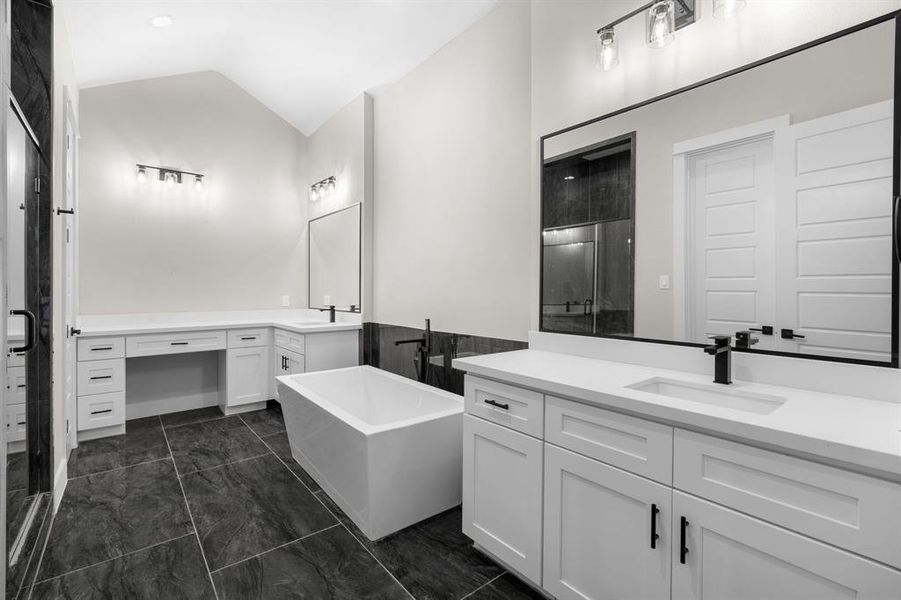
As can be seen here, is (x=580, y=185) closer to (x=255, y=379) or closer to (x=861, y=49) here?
(x=861, y=49)

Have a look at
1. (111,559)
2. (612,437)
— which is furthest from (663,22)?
(111,559)

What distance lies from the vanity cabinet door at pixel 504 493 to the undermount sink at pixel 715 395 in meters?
0.50

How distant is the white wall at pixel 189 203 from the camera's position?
374 centimetres

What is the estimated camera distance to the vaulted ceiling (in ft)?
9.27

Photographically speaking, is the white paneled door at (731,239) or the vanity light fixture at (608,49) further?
the vanity light fixture at (608,49)

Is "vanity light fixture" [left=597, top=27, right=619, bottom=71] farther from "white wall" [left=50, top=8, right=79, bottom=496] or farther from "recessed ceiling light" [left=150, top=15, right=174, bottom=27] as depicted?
"recessed ceiling light" [left=150, top=15, right=174, bottom=27]

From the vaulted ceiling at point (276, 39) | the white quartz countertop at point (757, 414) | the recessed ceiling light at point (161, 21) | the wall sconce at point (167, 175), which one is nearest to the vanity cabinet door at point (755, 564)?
the white quartz countertop at point (757, 414)

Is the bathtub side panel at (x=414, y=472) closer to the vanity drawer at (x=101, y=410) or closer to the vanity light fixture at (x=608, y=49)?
the vanity light fixture at (x=608, y=49)

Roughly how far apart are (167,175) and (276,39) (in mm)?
1626

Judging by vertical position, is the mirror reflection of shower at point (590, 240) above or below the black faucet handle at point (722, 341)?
above

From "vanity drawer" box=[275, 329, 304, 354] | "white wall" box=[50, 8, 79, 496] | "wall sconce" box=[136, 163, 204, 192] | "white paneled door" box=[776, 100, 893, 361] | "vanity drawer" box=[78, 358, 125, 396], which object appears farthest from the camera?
"wall sconce" box=[136, 163, 204, 192]

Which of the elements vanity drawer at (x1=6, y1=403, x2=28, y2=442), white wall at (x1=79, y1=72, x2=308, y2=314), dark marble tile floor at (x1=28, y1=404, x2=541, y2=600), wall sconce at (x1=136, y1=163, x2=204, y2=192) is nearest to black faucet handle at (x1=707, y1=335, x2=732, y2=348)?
dark marble tile floor at (x1=28, y1=404, x2=541, y2=600)

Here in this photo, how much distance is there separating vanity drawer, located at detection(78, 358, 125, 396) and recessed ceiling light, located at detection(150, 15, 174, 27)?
2.49 meters

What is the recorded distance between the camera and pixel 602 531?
1.40 metres
